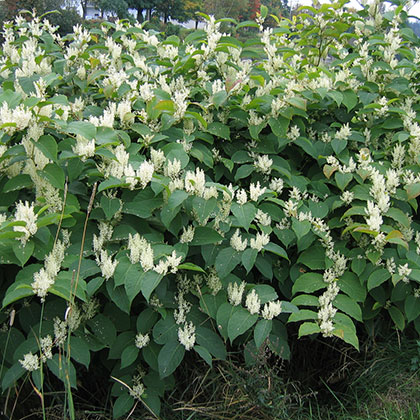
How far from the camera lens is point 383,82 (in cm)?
309

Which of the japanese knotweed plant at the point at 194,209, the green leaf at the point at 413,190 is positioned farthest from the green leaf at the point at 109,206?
the green leaf at the point at 413,190

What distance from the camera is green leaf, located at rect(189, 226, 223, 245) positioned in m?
2.10

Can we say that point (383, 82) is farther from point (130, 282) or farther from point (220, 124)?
point (130, 282)

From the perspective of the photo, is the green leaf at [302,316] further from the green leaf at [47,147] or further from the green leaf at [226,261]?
the green leaf at [47,147]

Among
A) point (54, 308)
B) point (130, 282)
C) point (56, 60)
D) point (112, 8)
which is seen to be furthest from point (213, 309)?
point (112, 8)

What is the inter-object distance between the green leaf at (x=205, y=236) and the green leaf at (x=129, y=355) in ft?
1.62

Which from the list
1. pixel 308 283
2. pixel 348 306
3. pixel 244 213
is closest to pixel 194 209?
pixel 244 213

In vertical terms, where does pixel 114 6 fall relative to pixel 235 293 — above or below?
below

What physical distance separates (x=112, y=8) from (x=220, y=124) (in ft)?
133

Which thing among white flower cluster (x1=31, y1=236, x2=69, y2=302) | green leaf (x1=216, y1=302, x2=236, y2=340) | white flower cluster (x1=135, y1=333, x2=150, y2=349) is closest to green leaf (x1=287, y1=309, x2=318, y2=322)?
green leaf (x1=216, y1=302, x2=236, y2=340)

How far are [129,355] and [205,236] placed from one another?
1.89 ft

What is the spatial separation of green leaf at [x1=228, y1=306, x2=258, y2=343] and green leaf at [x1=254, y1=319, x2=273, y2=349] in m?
0.03

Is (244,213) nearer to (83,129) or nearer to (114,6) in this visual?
(83,129)

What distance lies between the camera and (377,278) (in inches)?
87.7
